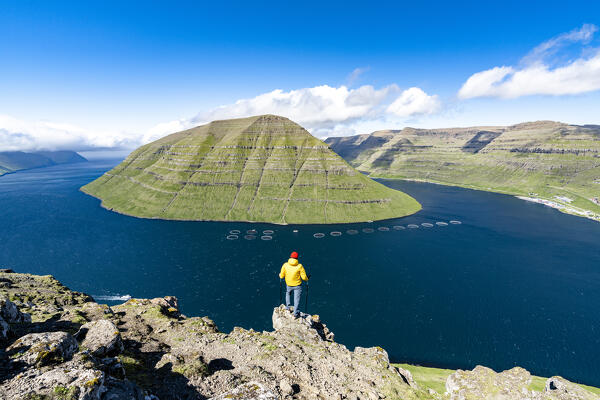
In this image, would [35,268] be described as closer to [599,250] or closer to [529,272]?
[529,272]

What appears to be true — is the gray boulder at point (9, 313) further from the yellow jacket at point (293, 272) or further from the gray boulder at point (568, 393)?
the gray boulder at point (568, 393)

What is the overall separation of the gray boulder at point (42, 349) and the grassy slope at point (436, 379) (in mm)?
64501

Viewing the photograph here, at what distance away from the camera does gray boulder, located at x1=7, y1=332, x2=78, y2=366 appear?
14.0 m

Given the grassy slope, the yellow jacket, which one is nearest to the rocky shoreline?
the yellow jacket

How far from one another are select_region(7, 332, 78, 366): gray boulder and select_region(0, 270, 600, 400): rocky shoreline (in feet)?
0.15

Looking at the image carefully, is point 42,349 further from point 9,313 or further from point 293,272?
point 293,272

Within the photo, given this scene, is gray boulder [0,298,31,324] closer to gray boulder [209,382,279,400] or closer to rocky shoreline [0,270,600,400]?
rocky shoreline [0,270,600,400]

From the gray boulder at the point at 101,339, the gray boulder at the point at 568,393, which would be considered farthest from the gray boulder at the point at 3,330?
the gray boulder at the point at 568,393

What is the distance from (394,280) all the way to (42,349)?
12826cm

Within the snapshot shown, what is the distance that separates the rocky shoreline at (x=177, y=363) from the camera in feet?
42.3

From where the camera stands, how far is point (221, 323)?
91.8m

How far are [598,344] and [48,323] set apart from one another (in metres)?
142

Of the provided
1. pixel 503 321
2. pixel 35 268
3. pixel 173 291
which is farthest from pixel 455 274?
pixel 35 268

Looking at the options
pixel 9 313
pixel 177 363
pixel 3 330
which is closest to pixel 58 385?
pixel 177 363
